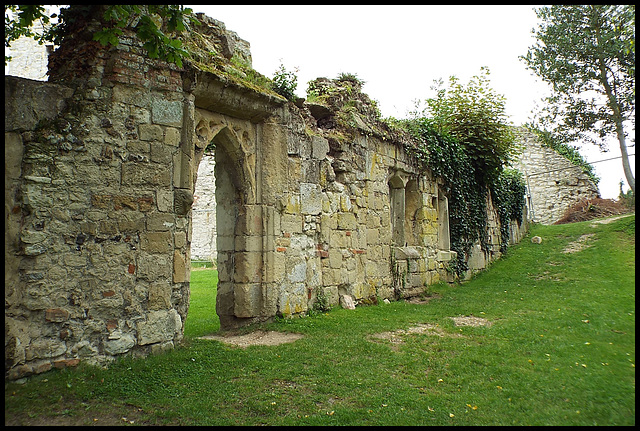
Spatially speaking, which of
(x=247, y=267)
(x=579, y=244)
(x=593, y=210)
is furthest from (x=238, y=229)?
(x=593, y=210)

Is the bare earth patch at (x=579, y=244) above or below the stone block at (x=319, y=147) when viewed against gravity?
below

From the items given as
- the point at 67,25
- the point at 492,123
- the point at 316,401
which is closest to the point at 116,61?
the point at 67,25

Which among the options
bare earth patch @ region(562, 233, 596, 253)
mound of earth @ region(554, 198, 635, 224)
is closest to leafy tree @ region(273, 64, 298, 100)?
bare earth patch @ region(562, 233, 596, 253)

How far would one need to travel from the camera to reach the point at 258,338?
21.5ft

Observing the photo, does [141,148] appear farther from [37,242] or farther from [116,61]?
[37,242]


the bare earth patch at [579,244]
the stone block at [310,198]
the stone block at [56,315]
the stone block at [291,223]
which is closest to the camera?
the stone block at [56,315]

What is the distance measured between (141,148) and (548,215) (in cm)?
2237

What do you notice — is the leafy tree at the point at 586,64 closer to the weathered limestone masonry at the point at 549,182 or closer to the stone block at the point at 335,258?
the weathered limestone masonry at the point at 549,182

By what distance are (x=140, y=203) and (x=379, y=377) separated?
3.43 meters

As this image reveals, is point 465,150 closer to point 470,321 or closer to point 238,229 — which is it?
point 470,321

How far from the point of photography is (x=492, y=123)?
45.2 ft

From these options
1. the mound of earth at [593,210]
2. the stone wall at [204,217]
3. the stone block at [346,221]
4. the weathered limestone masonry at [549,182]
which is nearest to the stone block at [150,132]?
the stone block at [346,221]

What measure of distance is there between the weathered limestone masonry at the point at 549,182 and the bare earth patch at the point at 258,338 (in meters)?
18.6

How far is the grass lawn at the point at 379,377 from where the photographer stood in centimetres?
392
